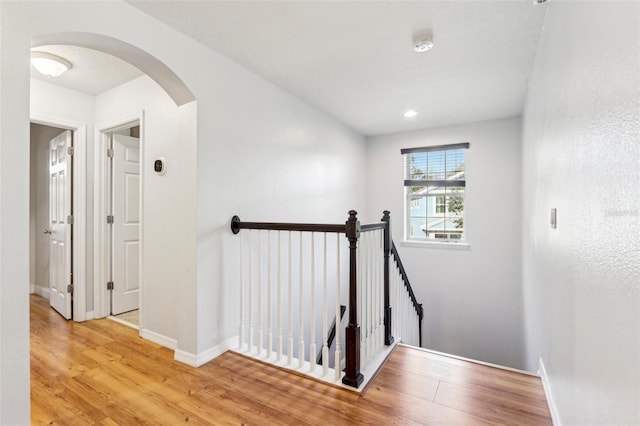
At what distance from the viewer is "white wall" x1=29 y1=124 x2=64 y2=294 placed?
3.95 m

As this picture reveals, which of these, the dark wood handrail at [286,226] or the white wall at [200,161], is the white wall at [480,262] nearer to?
the white wall at [200,161]

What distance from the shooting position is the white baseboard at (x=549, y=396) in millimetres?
1521

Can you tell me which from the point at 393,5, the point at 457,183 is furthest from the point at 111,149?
the point at 457,183

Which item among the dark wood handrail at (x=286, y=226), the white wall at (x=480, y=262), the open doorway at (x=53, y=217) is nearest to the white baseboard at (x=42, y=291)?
the open doorway at (x=53, y=217)

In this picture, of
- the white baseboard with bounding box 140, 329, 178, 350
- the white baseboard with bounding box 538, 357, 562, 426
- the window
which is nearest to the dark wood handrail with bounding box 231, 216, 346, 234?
the white baseboard with bounding box 140, 329, 178, 350

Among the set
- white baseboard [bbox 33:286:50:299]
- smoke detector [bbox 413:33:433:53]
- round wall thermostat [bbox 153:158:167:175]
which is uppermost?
smoke detector [bbox 413:33:433:53]

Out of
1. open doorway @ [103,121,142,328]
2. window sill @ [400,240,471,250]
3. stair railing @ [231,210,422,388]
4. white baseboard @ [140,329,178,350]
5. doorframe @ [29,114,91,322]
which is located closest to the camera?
stair railing @ [231,210,422,388]

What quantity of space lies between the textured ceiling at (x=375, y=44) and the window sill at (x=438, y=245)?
1.92 m

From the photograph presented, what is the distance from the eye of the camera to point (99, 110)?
3.12 metres

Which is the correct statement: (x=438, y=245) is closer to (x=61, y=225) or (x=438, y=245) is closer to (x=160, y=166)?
(x=160, y=166)

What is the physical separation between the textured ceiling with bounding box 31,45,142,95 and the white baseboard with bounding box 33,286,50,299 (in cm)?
260

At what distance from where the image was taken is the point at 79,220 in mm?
3064

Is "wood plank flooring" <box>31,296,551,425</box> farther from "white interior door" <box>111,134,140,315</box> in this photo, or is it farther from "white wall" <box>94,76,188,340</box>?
"white interior door" <box>111,134,140,315</box>

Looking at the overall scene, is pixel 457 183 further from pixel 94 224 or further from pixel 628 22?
pixel 94 224
